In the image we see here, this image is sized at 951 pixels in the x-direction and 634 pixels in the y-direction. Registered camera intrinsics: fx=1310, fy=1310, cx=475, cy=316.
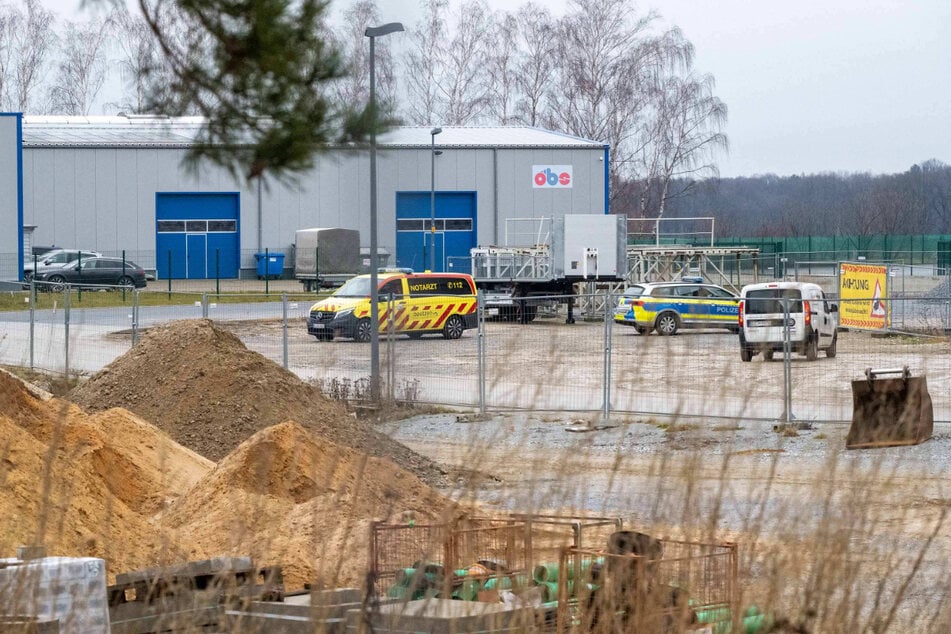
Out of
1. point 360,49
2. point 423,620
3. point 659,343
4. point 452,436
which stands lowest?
point 452,436

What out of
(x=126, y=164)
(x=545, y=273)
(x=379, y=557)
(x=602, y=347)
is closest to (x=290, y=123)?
(x=379, y=557)

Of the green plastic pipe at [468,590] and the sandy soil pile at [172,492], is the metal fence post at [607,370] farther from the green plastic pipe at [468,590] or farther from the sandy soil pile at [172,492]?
the green plastic pipe at [468,590]

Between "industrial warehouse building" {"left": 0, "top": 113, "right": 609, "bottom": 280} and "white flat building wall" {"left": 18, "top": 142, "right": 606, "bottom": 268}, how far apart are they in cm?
5

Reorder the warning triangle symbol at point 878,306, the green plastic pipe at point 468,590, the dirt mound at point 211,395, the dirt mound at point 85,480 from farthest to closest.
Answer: the warning triangle symbol at point 878,306 → the dirt mound at point 211,395 → the dirt mound at point 85,480 → the green plastic pipe at point 468,590

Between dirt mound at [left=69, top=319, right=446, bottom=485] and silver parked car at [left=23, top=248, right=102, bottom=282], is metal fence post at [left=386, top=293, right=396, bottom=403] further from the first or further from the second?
silver parked car at [left=23, top=248, right=102, bottom=282]

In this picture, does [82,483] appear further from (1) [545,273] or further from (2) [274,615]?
(1) [545,273]

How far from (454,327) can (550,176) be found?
36560 millimetres

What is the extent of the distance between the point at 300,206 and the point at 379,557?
54.5 metres

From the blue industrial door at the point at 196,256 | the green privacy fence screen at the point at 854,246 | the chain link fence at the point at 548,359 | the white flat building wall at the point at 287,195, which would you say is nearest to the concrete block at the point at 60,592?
the chain link fence at the point at 548,359

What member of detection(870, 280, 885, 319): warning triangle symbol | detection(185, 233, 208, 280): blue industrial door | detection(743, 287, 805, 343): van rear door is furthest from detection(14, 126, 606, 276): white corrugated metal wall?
detection(743, 287, 805, 343): van rear door

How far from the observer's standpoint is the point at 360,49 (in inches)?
306

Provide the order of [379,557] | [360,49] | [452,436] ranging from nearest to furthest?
[379,557], [360,49], [452,436]

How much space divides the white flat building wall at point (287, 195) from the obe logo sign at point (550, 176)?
0.79 ft

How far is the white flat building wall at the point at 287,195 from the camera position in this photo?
5706cm
